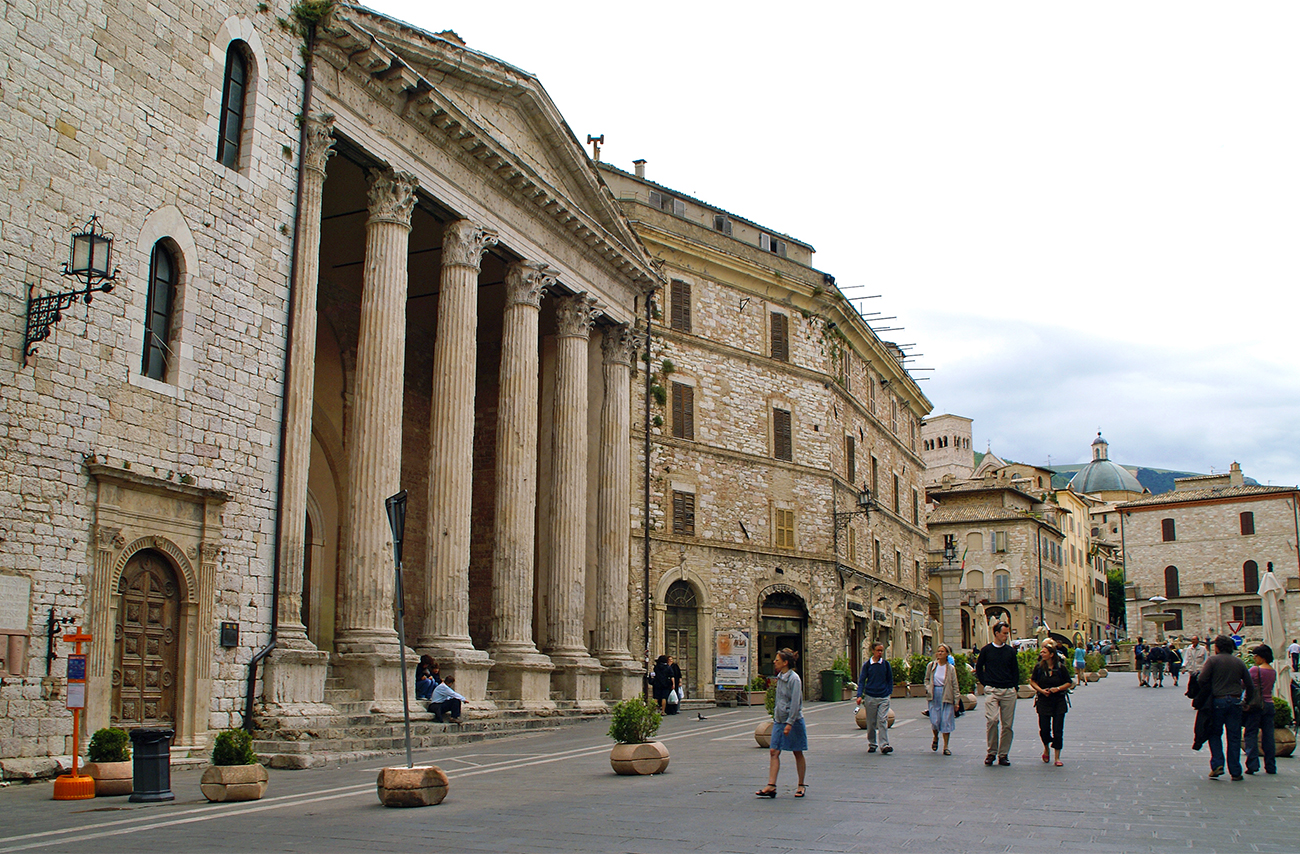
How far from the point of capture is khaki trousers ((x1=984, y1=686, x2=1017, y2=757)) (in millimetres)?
14102

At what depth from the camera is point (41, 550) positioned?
13742 millimetres

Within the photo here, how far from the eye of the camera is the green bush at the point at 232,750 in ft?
38.4

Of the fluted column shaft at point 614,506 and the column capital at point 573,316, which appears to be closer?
the column capital at point 573,316

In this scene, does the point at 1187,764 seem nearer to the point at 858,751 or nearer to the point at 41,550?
the point at 858,751

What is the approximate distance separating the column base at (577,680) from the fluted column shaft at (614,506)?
1482mm

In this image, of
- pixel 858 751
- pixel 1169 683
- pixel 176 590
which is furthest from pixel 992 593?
pixel 176 590

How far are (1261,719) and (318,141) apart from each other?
638 inches

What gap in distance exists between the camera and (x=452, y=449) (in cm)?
2175

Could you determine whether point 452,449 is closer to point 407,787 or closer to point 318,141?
point 318,141

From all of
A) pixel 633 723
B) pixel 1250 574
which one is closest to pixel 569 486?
pixel 633 723

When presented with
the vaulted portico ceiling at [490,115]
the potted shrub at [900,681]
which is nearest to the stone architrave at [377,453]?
the vaulted portico ceiling at [490,115]

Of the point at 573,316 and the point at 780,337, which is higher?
the point at 780,337

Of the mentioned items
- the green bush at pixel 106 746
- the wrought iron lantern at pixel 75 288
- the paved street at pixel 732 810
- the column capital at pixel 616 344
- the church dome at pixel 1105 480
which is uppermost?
the church dome at pixel 1105 480

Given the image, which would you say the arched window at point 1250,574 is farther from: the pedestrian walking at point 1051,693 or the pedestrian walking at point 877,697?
the pedestrian walking at point 1051,693
